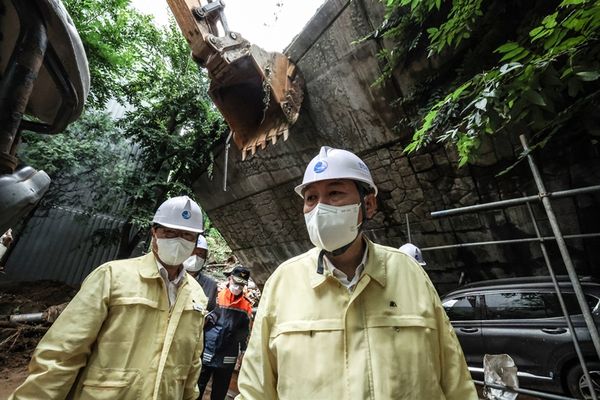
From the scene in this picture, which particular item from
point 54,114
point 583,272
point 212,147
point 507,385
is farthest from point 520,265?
point 212,147

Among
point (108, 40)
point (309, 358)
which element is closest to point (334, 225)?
point (309, 358)

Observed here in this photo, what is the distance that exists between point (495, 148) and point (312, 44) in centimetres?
336

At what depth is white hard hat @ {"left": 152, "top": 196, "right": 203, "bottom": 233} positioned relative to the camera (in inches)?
79.1

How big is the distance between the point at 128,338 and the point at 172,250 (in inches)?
22.8

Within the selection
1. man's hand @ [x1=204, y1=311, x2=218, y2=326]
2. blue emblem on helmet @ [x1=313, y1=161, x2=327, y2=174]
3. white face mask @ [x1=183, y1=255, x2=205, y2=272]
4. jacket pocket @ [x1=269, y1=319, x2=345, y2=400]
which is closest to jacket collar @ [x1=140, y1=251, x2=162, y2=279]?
jacket pocket @ [x1=269, y1=319, x2=345, y2=400]

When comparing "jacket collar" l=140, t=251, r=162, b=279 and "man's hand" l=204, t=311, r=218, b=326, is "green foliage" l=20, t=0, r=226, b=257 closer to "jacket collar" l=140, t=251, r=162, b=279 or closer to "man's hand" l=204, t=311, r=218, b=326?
Result: "man's hand" l=204, t=311, r=218, b=326

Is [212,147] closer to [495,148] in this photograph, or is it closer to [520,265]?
[495,148]

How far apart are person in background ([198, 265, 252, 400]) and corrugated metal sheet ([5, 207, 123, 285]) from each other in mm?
6348

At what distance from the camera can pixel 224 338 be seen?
11.7ft

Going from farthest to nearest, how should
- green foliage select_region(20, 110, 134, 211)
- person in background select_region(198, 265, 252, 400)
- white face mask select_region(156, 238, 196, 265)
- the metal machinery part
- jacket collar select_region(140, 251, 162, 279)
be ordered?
green foliage select_region(20, 110, 134, 211)
person in background select_region(198, 265, 252, 400)
white face mask select_region(156, 238, 196, 265)
jacket collar select_region(140, 251, 162, 279)
the metal machinery part

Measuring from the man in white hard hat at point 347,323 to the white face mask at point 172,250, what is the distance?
2.91ft

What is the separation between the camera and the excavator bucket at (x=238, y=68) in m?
4.72

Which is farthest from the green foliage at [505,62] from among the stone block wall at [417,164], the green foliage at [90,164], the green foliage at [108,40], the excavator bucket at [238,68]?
the green foliage at [90,164]

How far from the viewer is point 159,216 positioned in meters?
2.06
